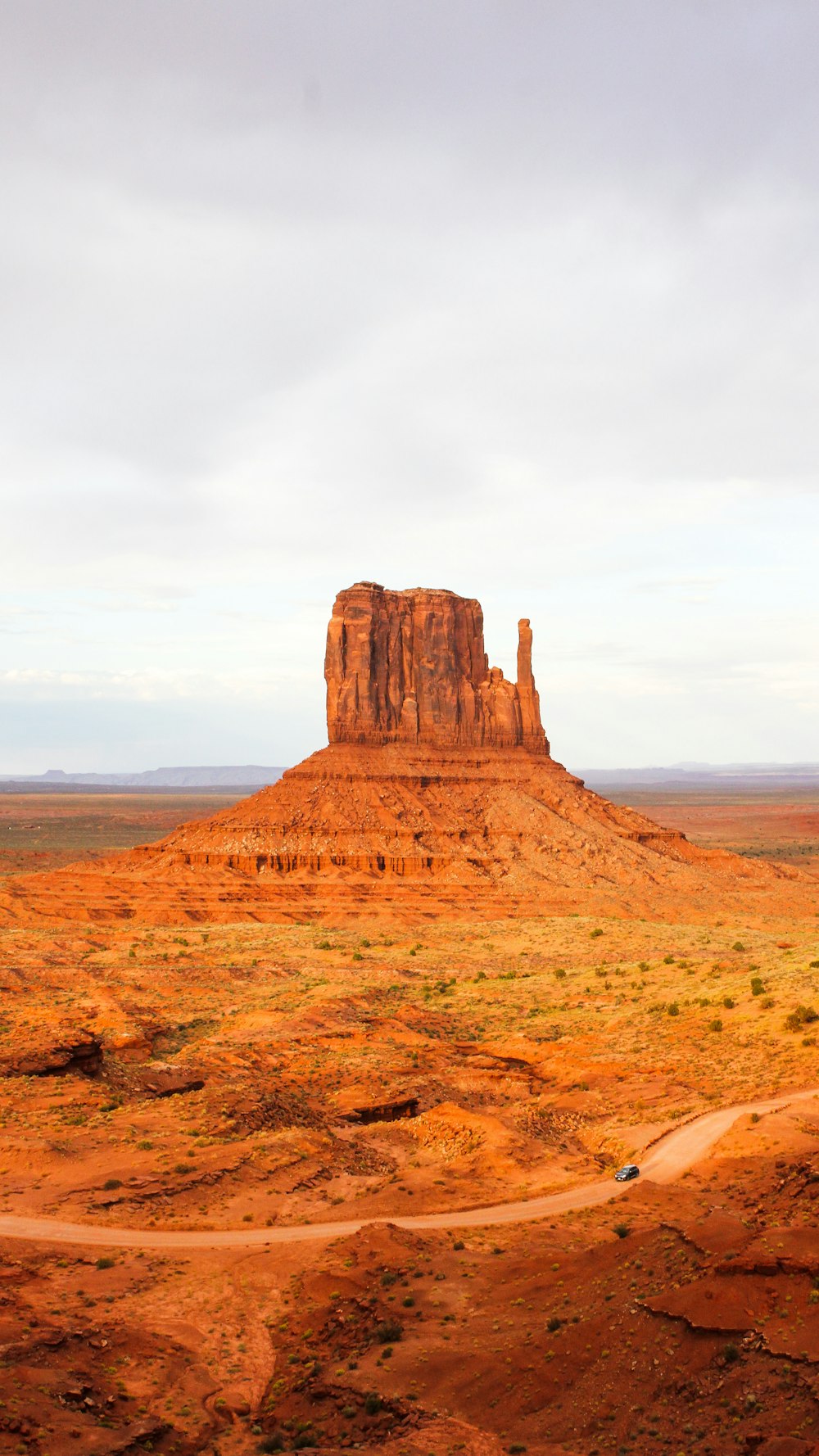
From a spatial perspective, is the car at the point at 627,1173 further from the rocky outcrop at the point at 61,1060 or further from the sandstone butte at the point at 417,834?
the sandstone butte at the point at 417,834

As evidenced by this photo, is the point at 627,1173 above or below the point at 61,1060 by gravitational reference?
below

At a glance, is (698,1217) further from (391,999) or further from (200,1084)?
(391,999)

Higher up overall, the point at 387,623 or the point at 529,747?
the point at 387,623

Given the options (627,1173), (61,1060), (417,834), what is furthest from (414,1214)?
(417,834)

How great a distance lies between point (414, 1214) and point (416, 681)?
8391 centimetres

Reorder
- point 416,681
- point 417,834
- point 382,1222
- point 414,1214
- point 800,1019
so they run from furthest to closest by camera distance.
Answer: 1. point 416,681
2. point 417,834
3. point 800,1019
4. point 414,1214
5. point 382,1222

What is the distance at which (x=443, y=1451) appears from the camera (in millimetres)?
16969

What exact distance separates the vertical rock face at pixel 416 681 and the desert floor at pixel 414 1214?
53015 mm

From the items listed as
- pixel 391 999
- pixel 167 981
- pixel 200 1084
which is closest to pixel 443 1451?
pixel 200 1084

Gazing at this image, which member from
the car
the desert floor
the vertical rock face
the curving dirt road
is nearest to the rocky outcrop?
the desert floor

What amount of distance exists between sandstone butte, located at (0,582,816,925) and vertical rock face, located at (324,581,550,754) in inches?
6.7

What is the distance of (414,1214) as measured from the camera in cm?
2852

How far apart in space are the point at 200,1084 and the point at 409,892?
52.5 m

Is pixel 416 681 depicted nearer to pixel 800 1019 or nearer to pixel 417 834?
pixel 417 834
